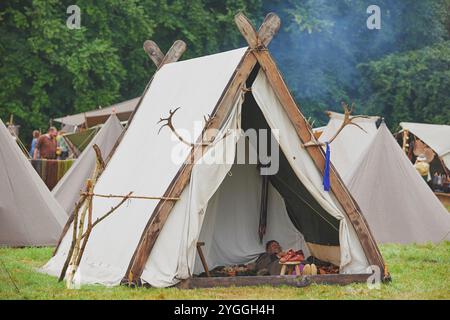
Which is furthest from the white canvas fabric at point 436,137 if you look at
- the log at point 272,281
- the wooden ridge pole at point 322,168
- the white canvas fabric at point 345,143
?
the log at point 272,281

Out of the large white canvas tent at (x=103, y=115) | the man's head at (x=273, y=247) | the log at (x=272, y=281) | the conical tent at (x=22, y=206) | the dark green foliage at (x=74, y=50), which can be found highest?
the dark green foliage at (x=74, y=50)

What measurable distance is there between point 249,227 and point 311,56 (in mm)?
20121

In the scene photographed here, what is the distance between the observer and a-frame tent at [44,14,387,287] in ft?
27.0

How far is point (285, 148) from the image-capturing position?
872 cm

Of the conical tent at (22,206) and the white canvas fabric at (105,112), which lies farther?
the white canvas fabric at (105,112)

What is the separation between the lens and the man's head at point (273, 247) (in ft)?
32.9

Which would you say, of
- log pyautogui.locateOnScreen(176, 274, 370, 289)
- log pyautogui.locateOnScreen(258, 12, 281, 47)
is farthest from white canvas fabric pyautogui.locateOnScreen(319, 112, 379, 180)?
log pyautogui.locateOnScreen(258, 12, 281, 47)

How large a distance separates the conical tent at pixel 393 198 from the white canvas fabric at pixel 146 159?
396 cm

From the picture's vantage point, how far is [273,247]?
10.1 meters

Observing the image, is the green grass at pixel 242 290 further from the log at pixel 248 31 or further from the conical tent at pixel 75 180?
the conical tent at pixel 75 180

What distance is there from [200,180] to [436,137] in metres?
14.1

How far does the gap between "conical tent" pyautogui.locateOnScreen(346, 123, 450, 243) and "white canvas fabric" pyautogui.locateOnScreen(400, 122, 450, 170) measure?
26.2ft
